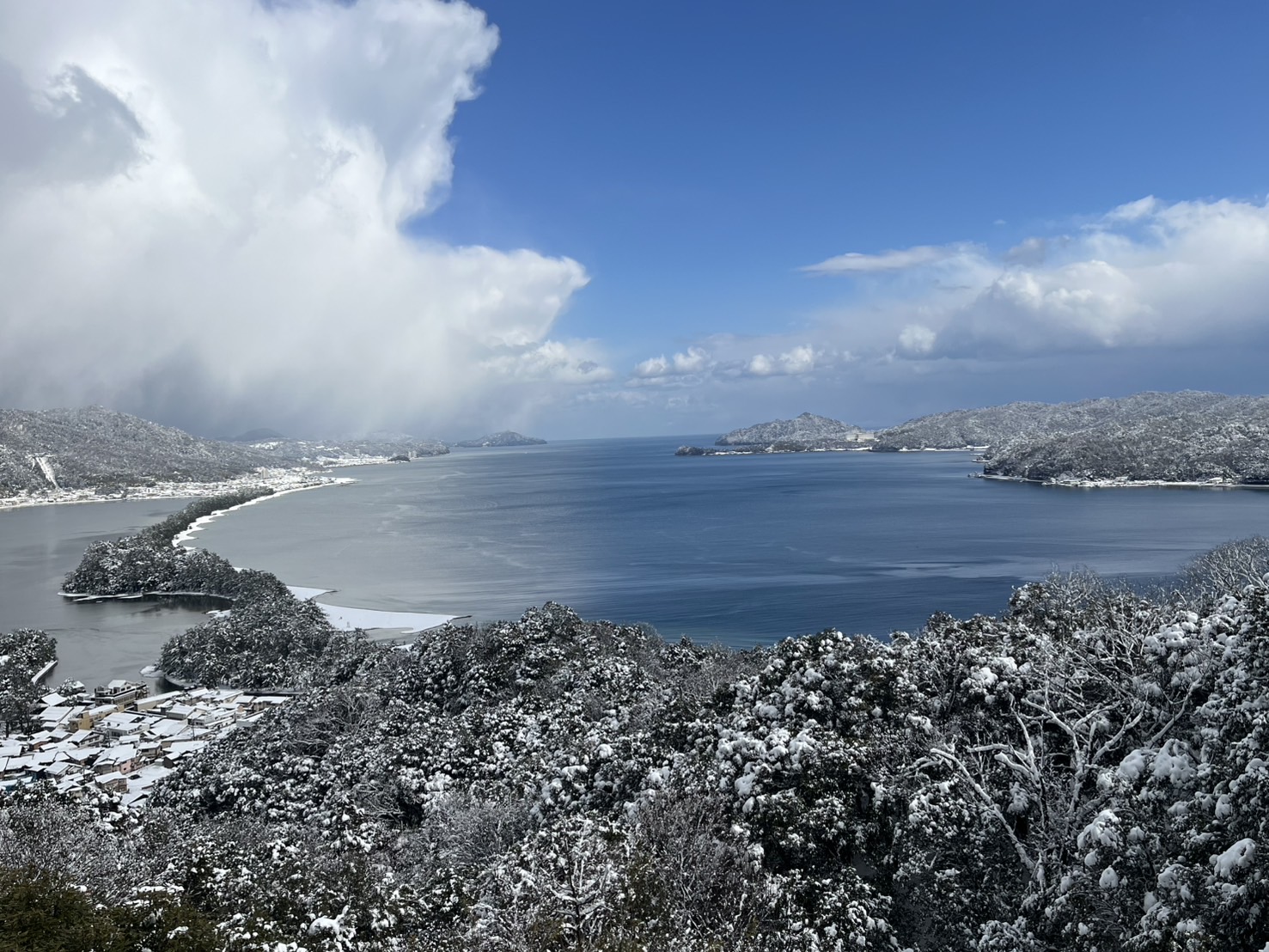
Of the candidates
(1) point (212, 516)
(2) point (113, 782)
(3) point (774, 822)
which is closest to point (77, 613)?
(2) point (113, 782)

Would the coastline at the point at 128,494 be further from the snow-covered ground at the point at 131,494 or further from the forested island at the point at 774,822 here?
the forested island at the point at 774,822

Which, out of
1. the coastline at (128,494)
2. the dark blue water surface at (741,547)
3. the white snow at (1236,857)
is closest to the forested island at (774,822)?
the white snow at (1236,857)

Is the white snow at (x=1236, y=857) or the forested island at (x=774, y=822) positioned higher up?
the white snow at (x=1236, y=857)

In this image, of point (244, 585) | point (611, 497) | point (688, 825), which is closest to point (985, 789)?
point (688, 825)

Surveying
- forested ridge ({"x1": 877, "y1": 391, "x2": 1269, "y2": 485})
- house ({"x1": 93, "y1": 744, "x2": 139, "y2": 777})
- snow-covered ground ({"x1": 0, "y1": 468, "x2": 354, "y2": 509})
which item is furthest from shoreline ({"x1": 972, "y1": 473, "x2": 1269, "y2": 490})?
Answer: snow-covered ground ({"x1": 0, "y1": 468, "x2": 354, "y2": 509})

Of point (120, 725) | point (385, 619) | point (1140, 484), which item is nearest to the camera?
point (120, 725)

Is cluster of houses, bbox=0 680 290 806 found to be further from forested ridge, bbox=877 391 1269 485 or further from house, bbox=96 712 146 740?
forested ridge, bbox=877 391 1269 485

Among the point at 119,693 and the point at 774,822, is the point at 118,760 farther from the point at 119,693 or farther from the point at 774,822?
the point at 774,822
